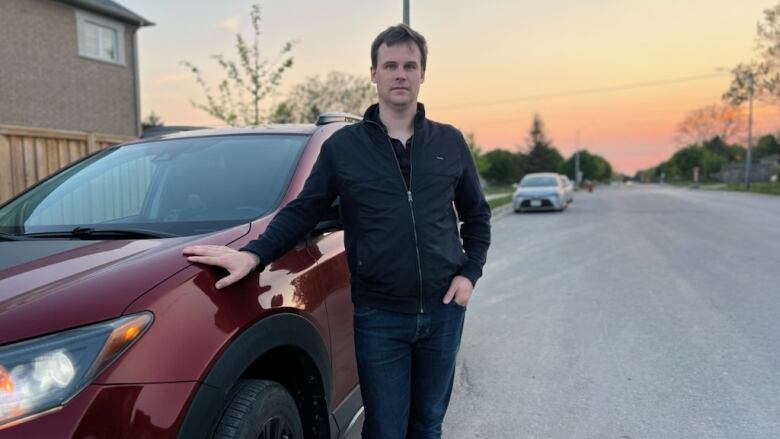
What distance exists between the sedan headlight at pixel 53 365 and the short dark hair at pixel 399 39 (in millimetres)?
1267

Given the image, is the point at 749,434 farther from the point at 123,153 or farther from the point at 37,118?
the point at 37,118

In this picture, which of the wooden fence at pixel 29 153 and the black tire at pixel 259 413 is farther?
the wooden fence at pixel 29 153

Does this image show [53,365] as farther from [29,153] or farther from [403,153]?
[29,153]

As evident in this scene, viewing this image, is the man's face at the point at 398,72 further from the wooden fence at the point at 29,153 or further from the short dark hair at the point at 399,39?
the wooden fence at the point at 29,153

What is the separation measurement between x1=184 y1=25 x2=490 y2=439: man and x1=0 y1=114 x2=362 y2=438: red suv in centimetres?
21

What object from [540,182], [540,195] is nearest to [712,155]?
[540,182]

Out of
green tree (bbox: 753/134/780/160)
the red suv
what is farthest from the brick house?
green tree (bbox: 753/134/780/160)

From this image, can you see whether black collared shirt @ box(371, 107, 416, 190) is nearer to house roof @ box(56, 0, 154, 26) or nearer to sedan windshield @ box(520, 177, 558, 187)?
house roof @ box(56, 0, 154, 26)

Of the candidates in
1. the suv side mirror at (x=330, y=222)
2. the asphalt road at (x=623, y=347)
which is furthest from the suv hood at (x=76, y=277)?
the asphalt road at (x=623, y=347)

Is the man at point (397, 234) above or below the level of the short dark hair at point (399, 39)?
below

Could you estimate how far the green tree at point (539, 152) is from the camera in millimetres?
78250

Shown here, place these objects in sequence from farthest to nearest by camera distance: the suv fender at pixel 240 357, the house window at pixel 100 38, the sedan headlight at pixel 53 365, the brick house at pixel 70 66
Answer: the house window at pixel 100 38 → the brick house at pixel 70 66 → the suv fender at pixel 240 357 → the sedan headlight at pixel 53 365

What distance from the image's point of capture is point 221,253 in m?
1.85

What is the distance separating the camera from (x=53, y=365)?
1.41 m
